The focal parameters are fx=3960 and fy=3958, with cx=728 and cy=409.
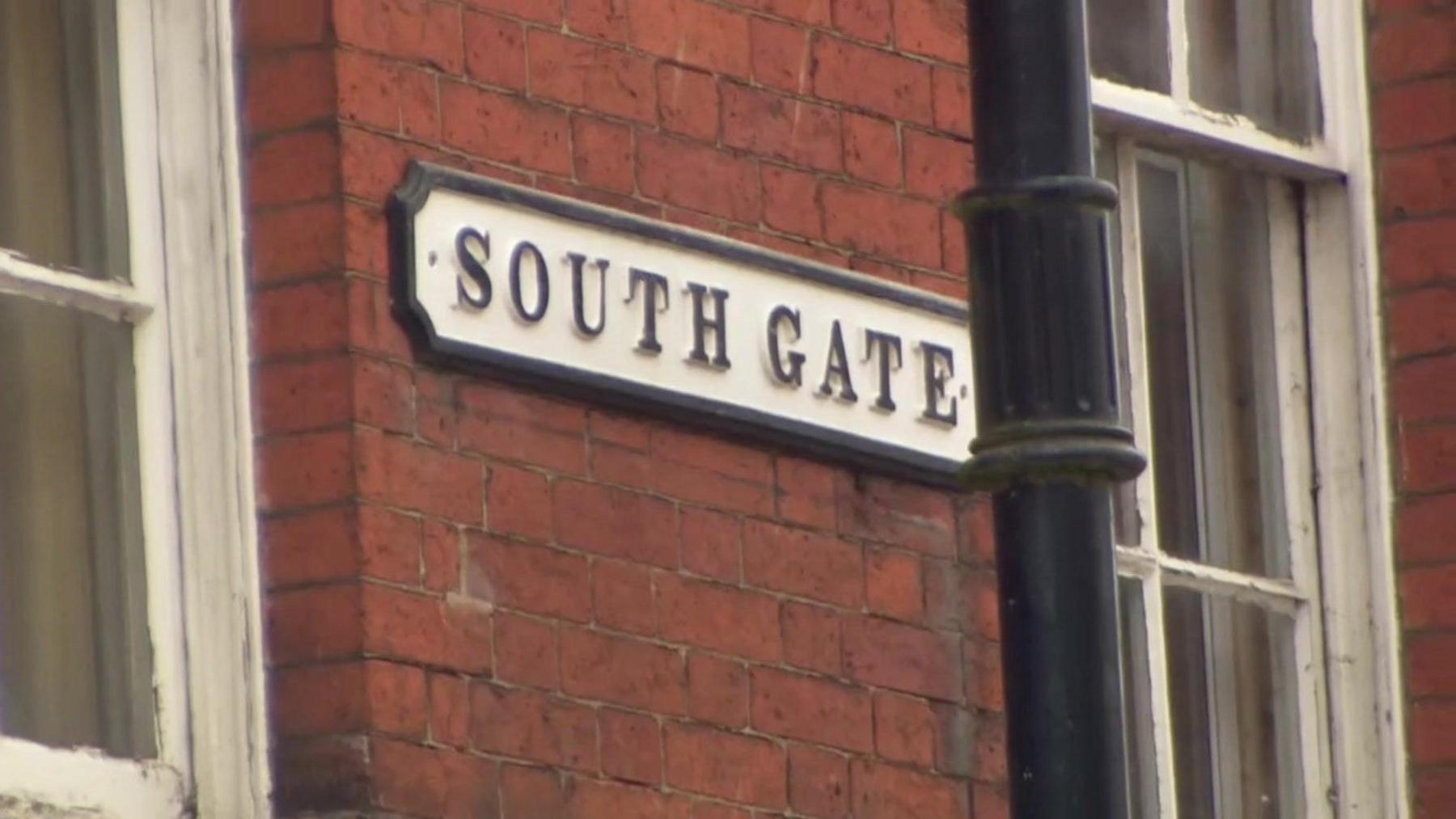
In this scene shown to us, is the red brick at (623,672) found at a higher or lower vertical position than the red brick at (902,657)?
lower

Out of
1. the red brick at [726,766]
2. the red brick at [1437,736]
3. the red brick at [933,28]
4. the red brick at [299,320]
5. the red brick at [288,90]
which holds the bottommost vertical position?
the red brick at [726,766]

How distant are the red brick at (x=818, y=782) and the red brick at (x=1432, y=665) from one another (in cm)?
139

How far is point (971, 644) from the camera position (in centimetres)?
548

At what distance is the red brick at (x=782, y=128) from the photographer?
17.5 feet

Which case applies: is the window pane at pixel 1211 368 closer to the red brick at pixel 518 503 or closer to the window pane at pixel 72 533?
the red brick at pixel 518 503

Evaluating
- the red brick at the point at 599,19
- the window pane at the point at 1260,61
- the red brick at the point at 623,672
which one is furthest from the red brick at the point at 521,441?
the window pane at the point at 1260,61

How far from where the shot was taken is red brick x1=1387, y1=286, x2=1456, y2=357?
6.34 m

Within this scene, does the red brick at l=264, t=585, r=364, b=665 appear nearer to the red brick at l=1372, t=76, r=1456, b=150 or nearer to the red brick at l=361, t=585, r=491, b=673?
the red brick at l=361, t=585, r=491, b=673

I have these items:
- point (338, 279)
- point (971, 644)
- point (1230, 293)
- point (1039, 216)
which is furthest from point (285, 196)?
point (1230, 293)

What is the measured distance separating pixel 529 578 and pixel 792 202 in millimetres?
770

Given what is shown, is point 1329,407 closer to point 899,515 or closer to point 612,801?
point 899,515

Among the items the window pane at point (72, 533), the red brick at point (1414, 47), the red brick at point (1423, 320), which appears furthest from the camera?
the red brick at point (1414, 47)

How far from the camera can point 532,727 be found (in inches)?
191

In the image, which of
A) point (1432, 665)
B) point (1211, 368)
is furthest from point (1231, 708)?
point (1211, 368)
